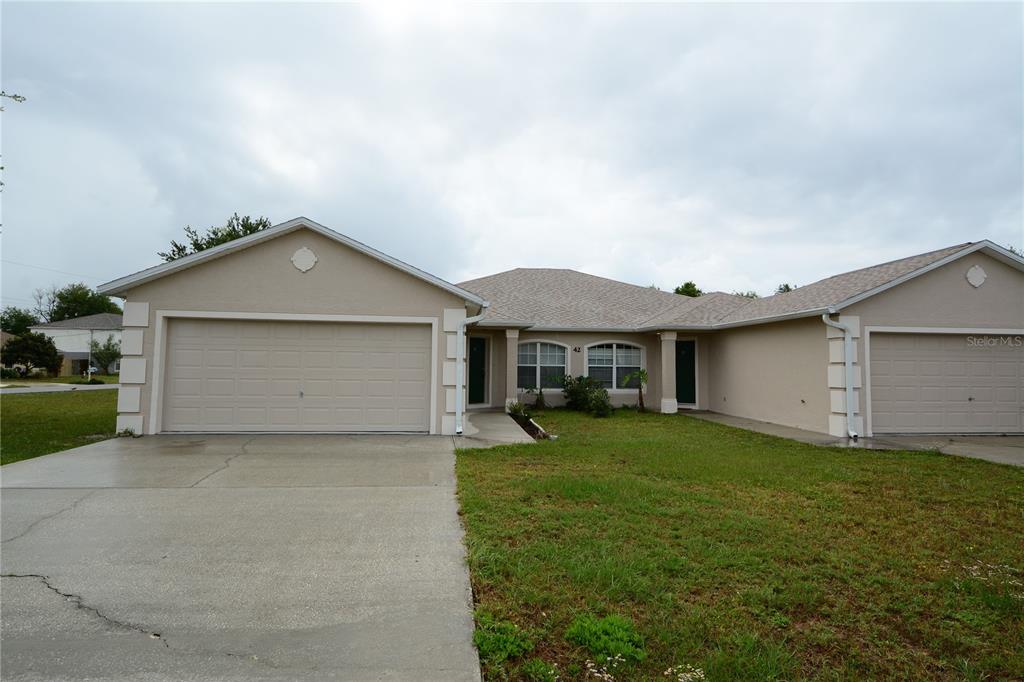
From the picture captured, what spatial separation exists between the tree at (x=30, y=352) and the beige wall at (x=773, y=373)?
46.5 meters

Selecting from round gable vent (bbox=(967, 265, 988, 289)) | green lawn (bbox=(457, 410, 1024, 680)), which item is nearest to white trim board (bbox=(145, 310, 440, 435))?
green lawn (bbox=(457, 410, 1024, 680))

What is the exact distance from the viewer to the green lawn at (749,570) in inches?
115

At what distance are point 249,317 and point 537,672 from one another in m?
9.70

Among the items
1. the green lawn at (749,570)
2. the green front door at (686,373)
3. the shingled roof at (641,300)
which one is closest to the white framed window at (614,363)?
the shingled roof at (641,300)

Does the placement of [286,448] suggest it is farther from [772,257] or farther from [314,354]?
[772,257]

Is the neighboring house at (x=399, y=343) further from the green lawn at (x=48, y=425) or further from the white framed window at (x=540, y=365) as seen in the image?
the white framed window at (x=540, y=365)

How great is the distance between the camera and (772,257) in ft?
101

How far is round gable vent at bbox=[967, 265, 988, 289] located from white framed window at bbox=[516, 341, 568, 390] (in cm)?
1028

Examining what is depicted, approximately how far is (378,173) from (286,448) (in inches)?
438

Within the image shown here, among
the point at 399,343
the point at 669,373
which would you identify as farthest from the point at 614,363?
the point at 399,343

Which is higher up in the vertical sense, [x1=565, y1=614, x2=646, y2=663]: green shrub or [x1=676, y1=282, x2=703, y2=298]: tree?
[x1=676, y1=282, x2=703, y2=298]: tree

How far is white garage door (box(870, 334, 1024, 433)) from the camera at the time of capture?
11391 millimetres

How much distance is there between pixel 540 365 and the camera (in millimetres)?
17156

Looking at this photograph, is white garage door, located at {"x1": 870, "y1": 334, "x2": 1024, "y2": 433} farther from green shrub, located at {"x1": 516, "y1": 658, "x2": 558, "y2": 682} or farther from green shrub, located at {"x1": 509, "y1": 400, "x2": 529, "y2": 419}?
green shrub, located at {"x1": 516, "y1": 658, "x2": 558, "y2": 682}
